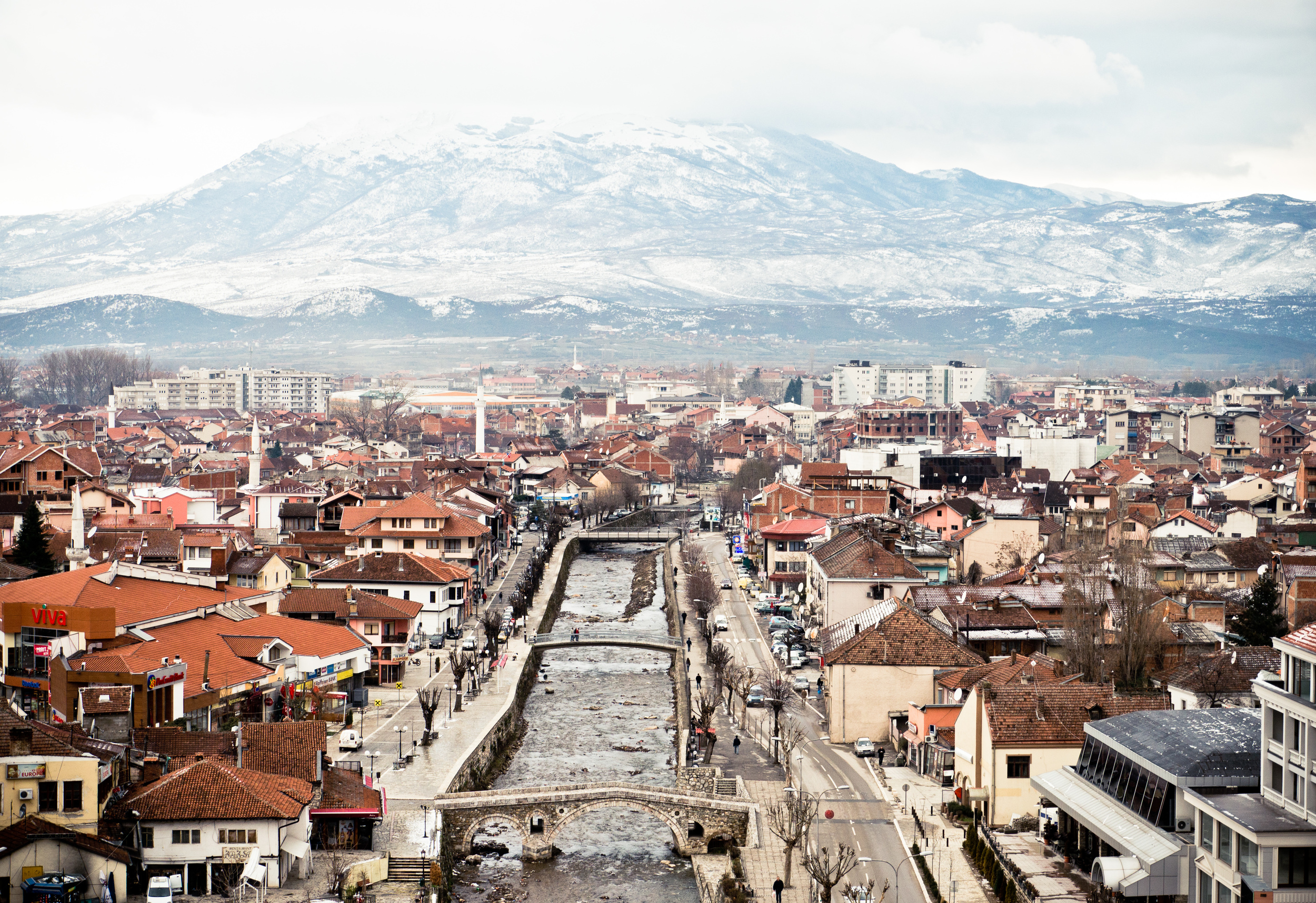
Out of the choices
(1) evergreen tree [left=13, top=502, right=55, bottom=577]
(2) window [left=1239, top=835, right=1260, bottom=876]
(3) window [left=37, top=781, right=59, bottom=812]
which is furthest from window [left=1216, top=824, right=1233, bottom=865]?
(1) evergreen tree [left=13, top=502, right=55, bottom=577]

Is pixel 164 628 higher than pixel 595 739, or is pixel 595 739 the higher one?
pixel 164 628

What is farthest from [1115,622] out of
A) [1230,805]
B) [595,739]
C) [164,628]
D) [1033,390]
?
[1033,390]

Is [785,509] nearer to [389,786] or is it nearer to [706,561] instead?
[706,561]

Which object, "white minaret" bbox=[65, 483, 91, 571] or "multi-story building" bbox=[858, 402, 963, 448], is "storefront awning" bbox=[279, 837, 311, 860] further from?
"multi-story building" bbox=[858, 402, 963, 448]

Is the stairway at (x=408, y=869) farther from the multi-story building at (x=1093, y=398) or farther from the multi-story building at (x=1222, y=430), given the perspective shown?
the multi-story building at (x=1093, y=398)

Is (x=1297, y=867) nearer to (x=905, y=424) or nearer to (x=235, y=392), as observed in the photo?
(x=905, y=424)

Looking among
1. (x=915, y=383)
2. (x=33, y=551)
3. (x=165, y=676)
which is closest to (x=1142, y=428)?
(x=915, y=383)
